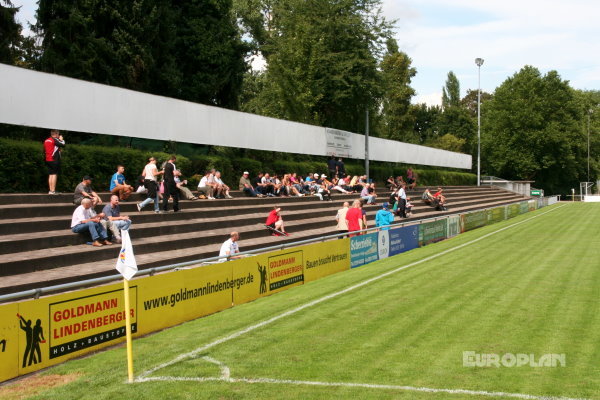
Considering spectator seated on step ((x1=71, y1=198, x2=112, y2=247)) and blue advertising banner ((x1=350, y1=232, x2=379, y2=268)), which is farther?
blue advertising banner ((x1=350, y1=232, x2=379, y2=268))

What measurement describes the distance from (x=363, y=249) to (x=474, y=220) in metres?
17.2

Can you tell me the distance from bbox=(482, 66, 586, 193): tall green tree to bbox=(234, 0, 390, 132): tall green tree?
55.1 meters

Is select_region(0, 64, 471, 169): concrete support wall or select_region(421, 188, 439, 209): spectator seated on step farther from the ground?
select_region(0, 64, 471, 169): concrete support wall

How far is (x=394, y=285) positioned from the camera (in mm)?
15078

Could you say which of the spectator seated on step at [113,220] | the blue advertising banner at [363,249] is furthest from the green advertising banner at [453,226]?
the spectator seated on step at [113,220]

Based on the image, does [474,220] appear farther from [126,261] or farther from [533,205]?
[126,261]

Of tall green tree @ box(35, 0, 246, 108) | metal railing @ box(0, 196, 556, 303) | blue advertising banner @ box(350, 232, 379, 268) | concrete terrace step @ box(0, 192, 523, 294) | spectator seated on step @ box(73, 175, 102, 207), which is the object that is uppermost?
tall green tree @ box(35, 0, 246, 108)

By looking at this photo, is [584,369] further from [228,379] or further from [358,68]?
[358,68]

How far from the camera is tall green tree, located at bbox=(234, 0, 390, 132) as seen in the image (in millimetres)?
40344

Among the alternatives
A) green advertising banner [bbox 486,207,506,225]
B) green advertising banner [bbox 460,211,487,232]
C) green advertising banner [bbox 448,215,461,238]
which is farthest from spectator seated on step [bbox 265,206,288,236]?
green advertising banner [bbox 486,207,506,225]

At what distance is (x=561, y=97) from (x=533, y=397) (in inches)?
3779

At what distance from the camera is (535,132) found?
91.4 metres

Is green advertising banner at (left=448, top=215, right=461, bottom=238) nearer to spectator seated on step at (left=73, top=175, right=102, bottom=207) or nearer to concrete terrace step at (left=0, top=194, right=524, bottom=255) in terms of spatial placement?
concrete terrace step at (left=0, top=194, right=524, bottom=255)

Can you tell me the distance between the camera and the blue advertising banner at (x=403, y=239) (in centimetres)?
2275
